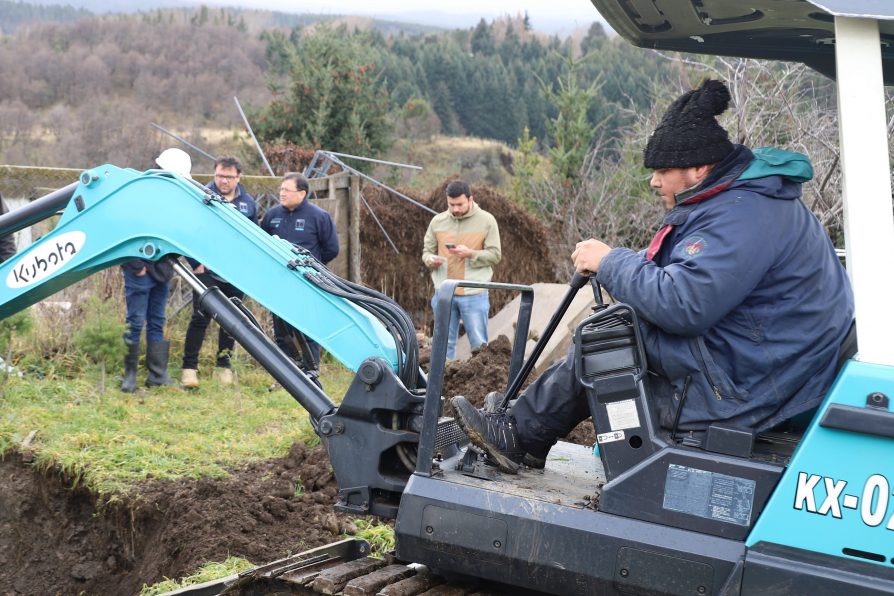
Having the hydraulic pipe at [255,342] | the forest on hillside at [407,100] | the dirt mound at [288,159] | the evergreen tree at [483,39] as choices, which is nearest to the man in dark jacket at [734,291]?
the hydraulic pipe at [255,342]

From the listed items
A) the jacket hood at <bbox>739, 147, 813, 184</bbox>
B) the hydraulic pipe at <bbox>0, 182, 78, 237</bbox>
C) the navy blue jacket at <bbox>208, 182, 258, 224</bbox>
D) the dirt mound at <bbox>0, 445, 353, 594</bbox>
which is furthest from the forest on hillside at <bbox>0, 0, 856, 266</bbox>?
the hydraulic pipe at <bbox>0, 182, 78, 237</bbox>

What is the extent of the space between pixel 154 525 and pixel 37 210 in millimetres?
2383

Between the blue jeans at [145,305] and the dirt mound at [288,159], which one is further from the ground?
the dirt mound at [288,159]

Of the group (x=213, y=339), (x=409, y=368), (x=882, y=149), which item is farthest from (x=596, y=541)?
(x=213, y=339)

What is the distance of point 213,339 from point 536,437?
7196mm

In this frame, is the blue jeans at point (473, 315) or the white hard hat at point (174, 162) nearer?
the white hard hat at point (174, 162)

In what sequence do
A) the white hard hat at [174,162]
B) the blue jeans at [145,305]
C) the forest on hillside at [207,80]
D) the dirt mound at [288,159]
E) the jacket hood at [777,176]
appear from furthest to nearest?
the forest on hillside at [207,80] < the dirt mound at [288,159] < the blue jeans at [145,305] < the white hard hat at [174,162] < the jacket hood at [777,176]

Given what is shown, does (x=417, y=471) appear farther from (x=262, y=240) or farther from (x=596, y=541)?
(x=262, y=240)

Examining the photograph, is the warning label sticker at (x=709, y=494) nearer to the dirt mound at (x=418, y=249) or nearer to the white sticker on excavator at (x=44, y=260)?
the white sticker on excavator at (x=44, y=260)

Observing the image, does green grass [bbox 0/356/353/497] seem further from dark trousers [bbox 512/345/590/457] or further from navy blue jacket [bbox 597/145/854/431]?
navy blue jacket [bbox 597/145/854/431]

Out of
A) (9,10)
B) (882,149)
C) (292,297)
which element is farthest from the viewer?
(9,10)

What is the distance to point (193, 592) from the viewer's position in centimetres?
446

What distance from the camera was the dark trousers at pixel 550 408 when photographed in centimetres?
399

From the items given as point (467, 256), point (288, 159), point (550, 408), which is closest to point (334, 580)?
point (550, 408)
